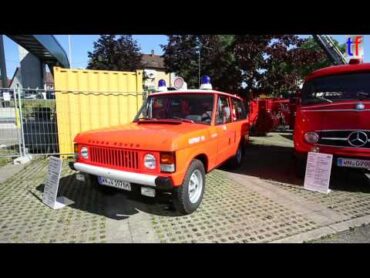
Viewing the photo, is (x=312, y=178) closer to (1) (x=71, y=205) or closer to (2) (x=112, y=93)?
(1) (x=71, y=205)

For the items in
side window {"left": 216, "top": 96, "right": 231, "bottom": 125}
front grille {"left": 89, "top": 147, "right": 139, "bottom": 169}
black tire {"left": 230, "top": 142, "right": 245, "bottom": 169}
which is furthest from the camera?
black tire {"left": 230, "top": 142, "right": 245, "bottom": 169}

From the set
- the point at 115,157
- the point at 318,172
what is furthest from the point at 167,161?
the point at 318,172

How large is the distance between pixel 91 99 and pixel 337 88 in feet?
21.2

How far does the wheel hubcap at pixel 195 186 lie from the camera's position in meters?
4.35

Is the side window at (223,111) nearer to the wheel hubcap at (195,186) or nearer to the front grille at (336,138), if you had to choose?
the wheel hubcap at (195,186)

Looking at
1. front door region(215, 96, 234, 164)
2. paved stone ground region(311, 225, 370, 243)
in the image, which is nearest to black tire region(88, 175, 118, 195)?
front door region(215, 96, 234, 164)

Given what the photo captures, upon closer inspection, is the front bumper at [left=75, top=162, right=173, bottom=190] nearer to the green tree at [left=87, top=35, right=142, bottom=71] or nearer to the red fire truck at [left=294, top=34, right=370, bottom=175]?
the red fire truck at [left=294, top=34, right=370, bottom=175]

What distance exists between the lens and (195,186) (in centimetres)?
448

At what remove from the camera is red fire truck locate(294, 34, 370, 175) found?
5250mm

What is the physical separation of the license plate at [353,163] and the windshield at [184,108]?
8.80 feet

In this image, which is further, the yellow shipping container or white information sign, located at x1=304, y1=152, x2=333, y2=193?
the yellow shipping container

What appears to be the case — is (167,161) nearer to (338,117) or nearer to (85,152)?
(85,152)

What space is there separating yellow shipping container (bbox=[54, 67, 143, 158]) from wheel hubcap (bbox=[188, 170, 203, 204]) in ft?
16.5
